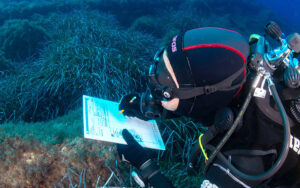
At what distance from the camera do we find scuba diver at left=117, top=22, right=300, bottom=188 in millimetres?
1272

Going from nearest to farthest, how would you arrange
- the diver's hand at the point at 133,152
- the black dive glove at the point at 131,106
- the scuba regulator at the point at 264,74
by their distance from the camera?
the scuba regulator at the point at 264,74, the diver's hand at the point at 133,152, the black dive glove at the point at 131,106

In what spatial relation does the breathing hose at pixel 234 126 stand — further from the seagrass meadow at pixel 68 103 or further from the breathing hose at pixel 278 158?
the seagrass meadow at pixel 68 103

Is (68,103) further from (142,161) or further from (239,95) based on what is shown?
(239,95)

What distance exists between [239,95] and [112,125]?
122 cm

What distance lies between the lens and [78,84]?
354cm

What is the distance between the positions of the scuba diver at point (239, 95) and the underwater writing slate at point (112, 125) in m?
0.71

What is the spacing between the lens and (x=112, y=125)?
82.7 inches

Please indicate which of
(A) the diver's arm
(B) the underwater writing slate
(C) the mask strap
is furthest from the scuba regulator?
(B) the underwater writing slate

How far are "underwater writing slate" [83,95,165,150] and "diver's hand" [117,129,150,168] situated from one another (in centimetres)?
Result: 6

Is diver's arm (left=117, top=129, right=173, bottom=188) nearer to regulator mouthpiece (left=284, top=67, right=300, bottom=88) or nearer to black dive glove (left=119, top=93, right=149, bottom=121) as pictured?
black dive glove (left=119, top=93, right=149, bottom=121)

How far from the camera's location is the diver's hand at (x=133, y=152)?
6.19 ft

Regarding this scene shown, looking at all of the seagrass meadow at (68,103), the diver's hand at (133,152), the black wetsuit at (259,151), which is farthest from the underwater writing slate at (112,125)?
the black wetsuit at (259,151)

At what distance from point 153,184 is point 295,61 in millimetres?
1410

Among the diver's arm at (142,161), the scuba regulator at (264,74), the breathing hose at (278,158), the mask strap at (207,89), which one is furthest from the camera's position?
the diver's arm at (142,161)
